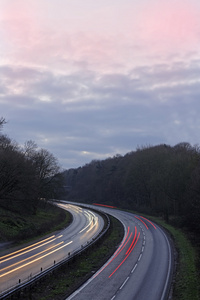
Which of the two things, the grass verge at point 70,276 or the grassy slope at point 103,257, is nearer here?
the grass verge at point 70,276

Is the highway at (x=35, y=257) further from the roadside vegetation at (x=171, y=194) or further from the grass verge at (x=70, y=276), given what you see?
the roadside vegetation at (x=171, y=194)

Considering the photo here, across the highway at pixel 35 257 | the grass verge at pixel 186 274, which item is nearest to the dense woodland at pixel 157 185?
the grass verge at pixel 186 274

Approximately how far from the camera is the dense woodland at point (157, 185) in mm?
49781

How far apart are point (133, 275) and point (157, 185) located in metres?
46.6

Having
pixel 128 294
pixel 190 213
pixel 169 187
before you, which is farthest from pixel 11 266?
pixel 169 187

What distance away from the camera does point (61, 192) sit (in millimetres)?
68562

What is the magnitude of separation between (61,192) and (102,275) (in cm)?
4733

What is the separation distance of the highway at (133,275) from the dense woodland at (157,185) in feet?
37.8

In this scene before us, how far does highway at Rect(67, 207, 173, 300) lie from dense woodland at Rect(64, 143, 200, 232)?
11.5 m

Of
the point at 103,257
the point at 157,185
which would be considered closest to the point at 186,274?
the point at 103,257

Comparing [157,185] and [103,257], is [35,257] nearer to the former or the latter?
[103,257]

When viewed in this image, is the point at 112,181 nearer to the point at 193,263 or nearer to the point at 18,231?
the point at 18,231

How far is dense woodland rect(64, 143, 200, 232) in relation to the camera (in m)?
49.8

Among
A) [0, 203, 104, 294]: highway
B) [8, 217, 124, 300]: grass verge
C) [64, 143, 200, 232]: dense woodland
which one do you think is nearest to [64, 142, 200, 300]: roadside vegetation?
[64, 143, 200, 232]: dense woodland
